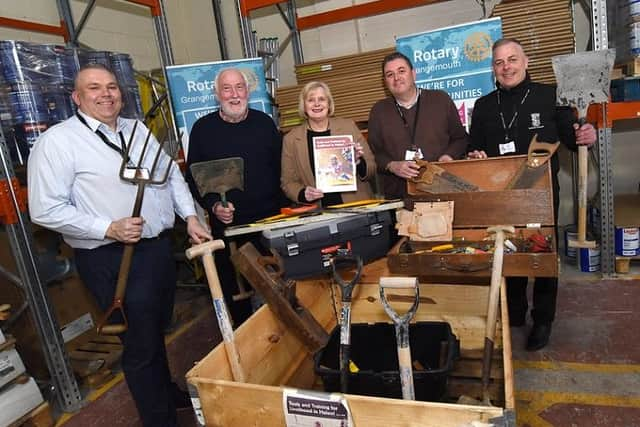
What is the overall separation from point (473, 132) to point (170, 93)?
8.05ft

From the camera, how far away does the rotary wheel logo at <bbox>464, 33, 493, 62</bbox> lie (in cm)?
321

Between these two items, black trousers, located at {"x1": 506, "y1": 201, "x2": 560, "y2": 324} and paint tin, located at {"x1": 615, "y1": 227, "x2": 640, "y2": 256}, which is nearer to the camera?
black trousers, located at {"x1": 506, "y1": 201, "x2": 560, "y2": 324}

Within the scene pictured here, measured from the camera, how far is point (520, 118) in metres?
2.34

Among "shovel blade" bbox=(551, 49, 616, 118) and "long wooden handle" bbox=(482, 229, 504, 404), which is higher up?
"shovel blade" bbox=(551, 49, 616, 118)

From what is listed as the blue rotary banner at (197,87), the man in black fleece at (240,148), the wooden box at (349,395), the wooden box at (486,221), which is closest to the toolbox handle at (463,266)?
the wooden box at (486,221)

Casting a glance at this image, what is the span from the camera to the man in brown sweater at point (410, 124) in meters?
2.41

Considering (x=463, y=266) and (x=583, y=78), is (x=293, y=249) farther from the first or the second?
(x=583, y=78)

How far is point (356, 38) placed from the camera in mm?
4480

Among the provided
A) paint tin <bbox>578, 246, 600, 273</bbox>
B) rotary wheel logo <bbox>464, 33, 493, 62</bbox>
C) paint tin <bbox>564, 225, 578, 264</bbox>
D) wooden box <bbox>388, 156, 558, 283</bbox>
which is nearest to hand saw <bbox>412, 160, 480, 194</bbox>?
wooden box <bbox>388, 156, 558, 283</bbox>

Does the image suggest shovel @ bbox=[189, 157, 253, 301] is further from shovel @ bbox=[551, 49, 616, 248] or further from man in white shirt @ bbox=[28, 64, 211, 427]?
shovel @ bbox=[551, 49, 616, 248]

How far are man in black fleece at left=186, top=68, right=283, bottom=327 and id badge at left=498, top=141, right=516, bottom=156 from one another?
122 cm

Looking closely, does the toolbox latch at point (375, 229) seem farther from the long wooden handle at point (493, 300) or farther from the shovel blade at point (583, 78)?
the shovel blade at point (583, 78)

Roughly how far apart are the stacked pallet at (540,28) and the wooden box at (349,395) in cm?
233

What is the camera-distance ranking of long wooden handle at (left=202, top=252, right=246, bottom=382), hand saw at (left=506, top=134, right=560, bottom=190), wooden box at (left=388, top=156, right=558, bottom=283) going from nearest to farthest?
long wooden handle at (left=202, top=252, right=246, bottom=382) → wooden box at (left=388, top=156, right=558, bottom=283) → hand saw at (left=506, top=134, right=560, bottom=190)
